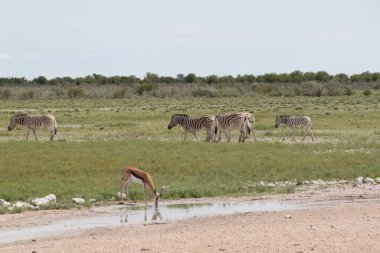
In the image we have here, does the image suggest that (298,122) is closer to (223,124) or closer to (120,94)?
(223,124)

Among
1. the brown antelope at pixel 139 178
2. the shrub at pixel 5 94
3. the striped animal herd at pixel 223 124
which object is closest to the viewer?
the brown antelope at pixel 139 178

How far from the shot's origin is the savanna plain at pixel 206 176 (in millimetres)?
12852

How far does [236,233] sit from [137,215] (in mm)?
3662

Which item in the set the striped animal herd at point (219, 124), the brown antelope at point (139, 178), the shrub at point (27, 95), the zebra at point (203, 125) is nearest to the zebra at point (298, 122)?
the striped animal herd at point (219, 124)

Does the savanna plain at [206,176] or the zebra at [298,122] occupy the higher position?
the zebra at [298,122]

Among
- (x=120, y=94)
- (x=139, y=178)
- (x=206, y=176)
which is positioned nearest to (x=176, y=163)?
(x=206, y=176)

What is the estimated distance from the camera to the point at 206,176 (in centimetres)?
2175

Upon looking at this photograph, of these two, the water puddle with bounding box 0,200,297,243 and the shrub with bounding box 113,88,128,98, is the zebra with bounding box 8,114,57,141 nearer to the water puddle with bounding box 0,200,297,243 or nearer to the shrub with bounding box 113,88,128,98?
the water puddle with bounding box 0,200,297,243

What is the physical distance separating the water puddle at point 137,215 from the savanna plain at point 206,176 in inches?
30.1

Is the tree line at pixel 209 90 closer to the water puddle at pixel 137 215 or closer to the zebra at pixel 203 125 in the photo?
the zebra at pixel 203 125

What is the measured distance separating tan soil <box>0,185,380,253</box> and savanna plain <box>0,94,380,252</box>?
0.06 ft

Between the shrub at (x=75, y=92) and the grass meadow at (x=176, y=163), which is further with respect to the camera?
the shrub at (x=75, y=92)

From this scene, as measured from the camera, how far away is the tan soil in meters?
12.2

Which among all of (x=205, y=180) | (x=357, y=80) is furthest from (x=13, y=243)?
(x=357, y=80)
